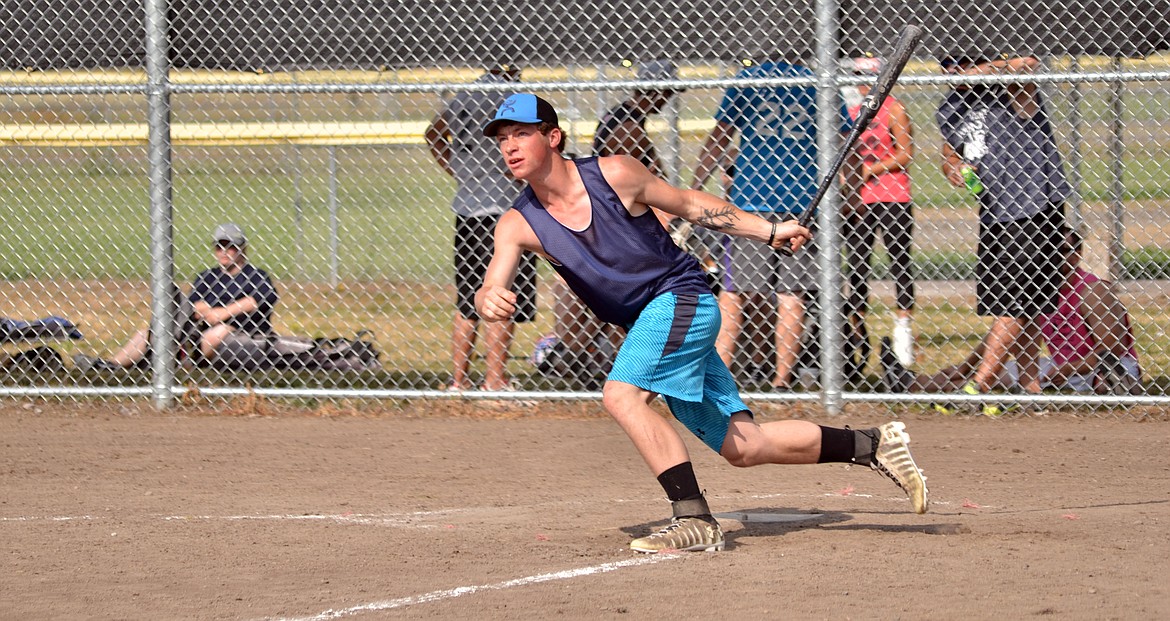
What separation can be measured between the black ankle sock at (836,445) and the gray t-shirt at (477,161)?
11.6ft

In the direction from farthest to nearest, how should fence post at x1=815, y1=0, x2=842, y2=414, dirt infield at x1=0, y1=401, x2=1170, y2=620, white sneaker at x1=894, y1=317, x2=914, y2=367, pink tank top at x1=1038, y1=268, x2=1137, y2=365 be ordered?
white sneaker at x1=894, y1=317, x2=914, y2=367, pink tank top at x1=1038, y1=268, x2=1137, y2=365, fence post at x1=815, y1=0, x2=842, y2=414, dirt infield at x1=0, y1=401, x2=1170, y2=620

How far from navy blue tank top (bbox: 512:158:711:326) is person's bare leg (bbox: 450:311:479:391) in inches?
130

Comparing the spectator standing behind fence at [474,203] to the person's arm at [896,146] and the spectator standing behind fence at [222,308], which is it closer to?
the spectator standing behind fence at [222,308]

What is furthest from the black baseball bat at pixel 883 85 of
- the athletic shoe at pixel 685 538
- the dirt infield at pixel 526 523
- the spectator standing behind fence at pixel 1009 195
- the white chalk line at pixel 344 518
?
the spectator standing behind fence at pixel 1009 195

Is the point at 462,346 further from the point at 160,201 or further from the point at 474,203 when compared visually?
the point at 160,201

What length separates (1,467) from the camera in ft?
21.5

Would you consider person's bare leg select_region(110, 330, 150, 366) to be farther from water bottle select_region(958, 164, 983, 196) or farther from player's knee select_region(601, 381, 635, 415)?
water bottle select_region(958, 164, 983, 196)

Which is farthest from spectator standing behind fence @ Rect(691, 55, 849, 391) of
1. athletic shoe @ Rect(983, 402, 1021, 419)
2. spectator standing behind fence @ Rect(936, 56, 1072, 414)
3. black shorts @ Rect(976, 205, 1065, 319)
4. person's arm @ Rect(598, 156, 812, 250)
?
person's arm @ Rect(598, 156, 812, 250)

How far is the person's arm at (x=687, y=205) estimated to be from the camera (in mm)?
4695

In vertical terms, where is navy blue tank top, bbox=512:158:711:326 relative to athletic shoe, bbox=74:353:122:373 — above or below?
above

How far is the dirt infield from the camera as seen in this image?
4113mm

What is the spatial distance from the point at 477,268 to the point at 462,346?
1.58 ft

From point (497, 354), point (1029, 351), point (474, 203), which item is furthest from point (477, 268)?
point (1029, 351)

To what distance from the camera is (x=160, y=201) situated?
779 centimetres
